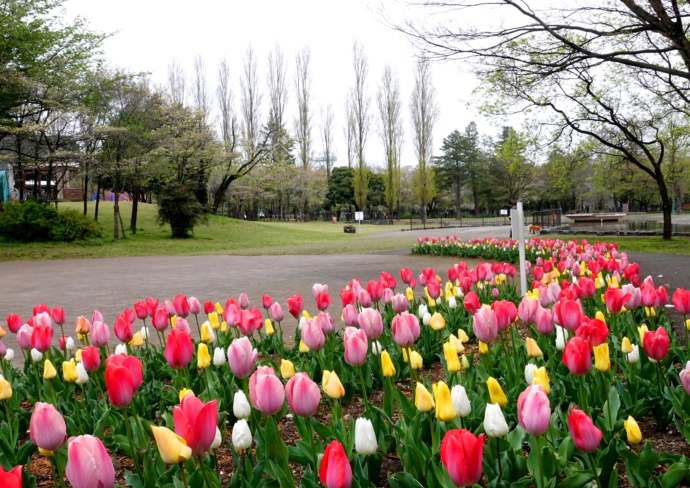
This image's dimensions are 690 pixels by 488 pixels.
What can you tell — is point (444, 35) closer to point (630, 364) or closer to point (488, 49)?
point (488, 49)

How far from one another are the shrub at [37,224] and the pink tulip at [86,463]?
23.7 m

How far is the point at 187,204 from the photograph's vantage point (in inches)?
1025

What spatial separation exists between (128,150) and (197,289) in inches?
664

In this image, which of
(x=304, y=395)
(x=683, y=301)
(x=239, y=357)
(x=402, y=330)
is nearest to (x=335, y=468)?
(x=304, y=395)

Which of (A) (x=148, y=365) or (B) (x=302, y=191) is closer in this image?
(A) (x=148, y=365)

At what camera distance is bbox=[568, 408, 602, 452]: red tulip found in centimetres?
129

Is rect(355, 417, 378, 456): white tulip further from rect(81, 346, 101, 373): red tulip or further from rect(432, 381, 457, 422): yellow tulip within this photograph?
rect(81, 346, 101, 373): red tulip

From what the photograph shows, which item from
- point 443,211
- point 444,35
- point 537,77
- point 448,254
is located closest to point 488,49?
point 444,35

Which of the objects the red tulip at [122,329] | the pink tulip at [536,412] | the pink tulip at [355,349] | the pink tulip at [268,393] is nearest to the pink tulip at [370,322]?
the pink tulip at [355,349]

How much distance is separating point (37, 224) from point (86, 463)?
78.0ft

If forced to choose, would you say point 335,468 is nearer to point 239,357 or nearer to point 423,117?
point 239,357

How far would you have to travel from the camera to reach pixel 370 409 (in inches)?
79.7

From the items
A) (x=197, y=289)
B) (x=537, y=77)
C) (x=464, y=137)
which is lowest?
(x=197, y=289)

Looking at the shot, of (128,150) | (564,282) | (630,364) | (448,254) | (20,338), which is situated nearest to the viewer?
(630,364)
